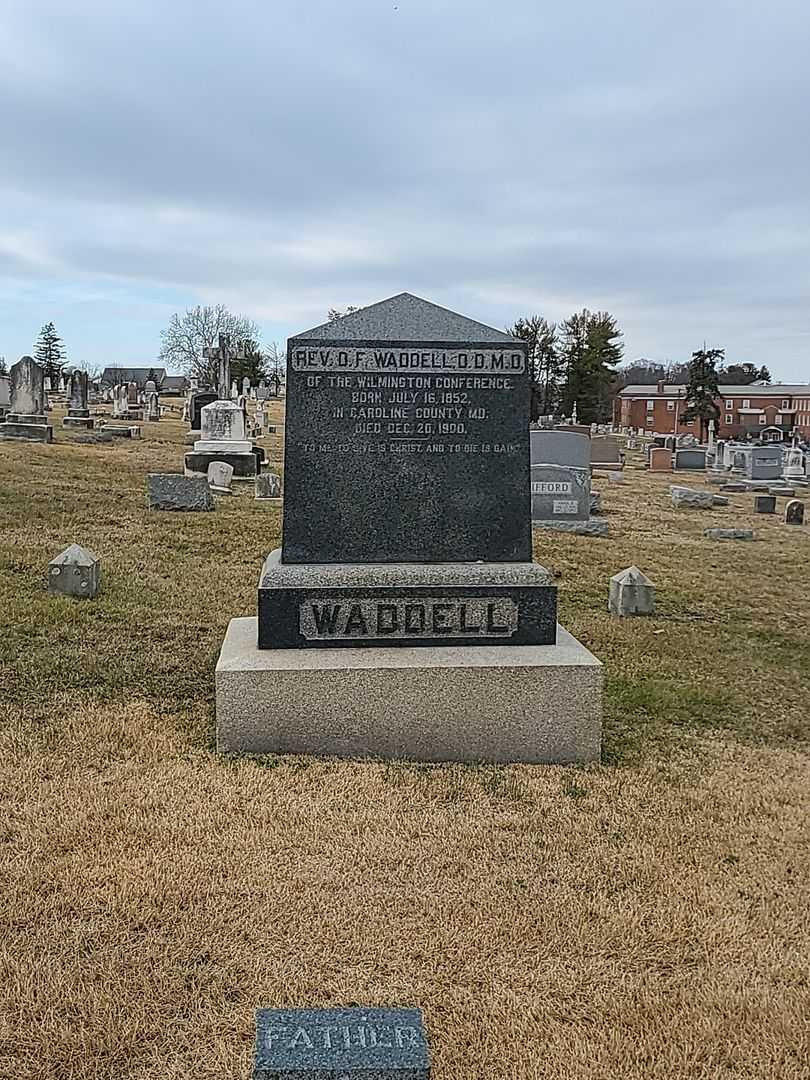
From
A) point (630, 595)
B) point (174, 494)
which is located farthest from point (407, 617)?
point (174, 494)

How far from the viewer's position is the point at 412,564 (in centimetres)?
496

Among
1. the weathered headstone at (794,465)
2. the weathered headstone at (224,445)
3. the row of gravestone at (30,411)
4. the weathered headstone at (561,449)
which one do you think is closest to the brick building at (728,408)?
the weathered headstone at (794,465)

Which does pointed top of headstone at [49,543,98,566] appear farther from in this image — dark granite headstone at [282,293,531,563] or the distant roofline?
the distant roofline

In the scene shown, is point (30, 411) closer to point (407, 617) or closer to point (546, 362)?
point (407, 617)

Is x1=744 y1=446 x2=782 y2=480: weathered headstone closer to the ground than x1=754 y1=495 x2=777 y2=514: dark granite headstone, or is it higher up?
higher up

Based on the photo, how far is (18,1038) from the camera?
255cm

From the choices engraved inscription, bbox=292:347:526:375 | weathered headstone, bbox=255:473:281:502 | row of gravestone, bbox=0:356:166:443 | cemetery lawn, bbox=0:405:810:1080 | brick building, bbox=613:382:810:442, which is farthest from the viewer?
brick building, bbox=613:382:810:442

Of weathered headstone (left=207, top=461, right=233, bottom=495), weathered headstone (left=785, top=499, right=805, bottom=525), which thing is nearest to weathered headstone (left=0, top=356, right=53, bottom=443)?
weathered headstone (left=207, top=461, right=233, bottom=495)

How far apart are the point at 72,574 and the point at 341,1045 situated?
5764 millimetres

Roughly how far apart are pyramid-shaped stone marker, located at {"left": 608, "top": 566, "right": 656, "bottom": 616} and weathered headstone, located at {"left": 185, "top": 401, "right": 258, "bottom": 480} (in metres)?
9.80

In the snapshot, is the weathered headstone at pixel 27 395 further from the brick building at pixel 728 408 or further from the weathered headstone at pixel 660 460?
the brick building at pixel 728 408

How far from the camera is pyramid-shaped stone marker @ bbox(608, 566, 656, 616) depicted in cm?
786

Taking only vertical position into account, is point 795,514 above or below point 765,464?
below

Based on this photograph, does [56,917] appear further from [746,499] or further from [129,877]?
[746,499]
